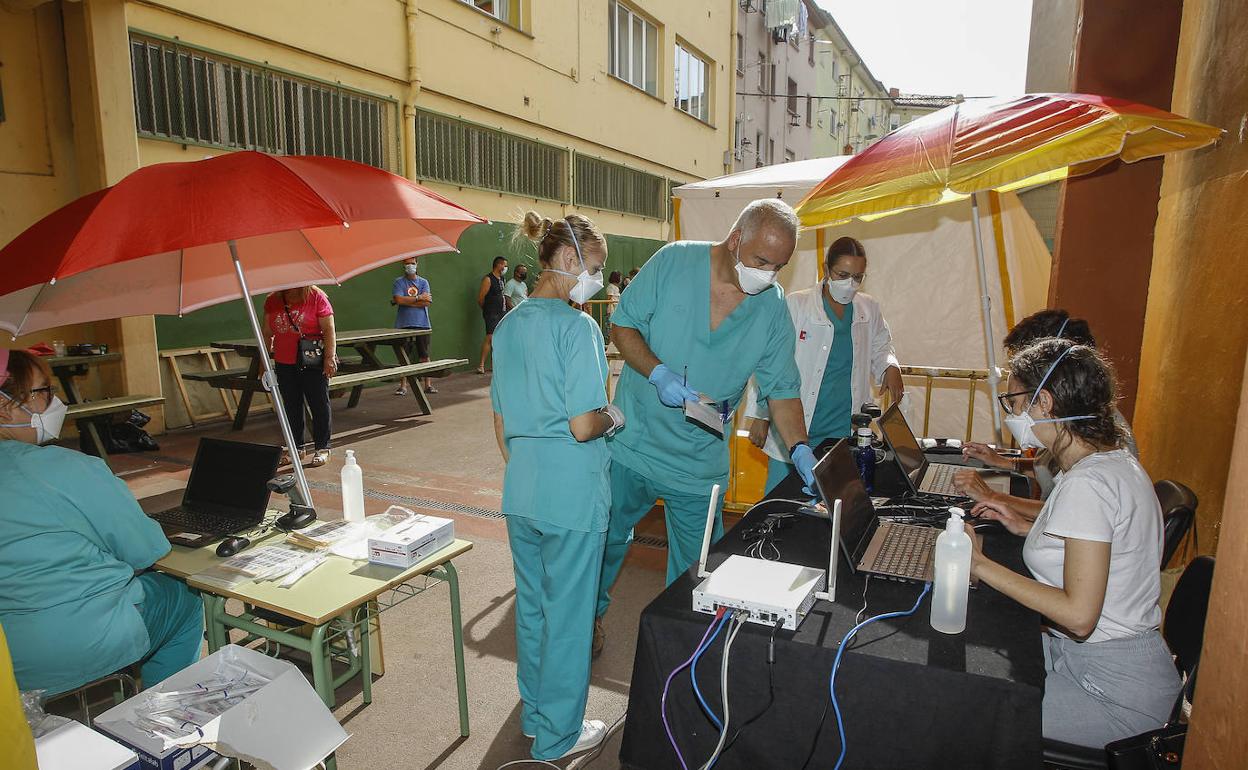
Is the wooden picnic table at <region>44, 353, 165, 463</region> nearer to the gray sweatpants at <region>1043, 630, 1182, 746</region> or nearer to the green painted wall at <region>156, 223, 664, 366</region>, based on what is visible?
the green painted wall at <region>156, 223, 664, 366</region>

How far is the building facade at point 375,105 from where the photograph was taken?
6.54 m

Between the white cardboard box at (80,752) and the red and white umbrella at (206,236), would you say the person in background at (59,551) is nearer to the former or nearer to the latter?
the red and white umbrella at (206,236)

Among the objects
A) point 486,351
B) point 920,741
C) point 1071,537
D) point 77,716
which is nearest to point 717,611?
point 920,741

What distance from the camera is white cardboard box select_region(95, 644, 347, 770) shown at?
1.65 m

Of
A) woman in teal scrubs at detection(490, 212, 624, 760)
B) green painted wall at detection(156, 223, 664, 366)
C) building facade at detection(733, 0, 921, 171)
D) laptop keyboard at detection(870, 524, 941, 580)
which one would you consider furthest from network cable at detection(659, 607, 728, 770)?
building facade at detection(733, 0, 921, 171)

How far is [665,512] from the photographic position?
2834 mm

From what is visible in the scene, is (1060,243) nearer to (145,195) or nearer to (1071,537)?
(1071,537)

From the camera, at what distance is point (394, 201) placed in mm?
2414

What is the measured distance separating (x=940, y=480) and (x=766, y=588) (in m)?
1.51

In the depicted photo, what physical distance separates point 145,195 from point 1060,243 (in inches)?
183

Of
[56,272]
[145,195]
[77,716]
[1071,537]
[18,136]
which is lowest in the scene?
[77,716]

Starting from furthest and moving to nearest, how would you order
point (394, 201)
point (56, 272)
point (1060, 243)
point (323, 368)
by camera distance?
point (323, 368)
point (1060, 243)
point (394, 201)
point (56, 272)

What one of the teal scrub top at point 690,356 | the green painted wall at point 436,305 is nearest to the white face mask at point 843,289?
the teal scrub top at point 690,356

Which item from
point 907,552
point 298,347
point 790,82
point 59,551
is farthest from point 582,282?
point 790,82
